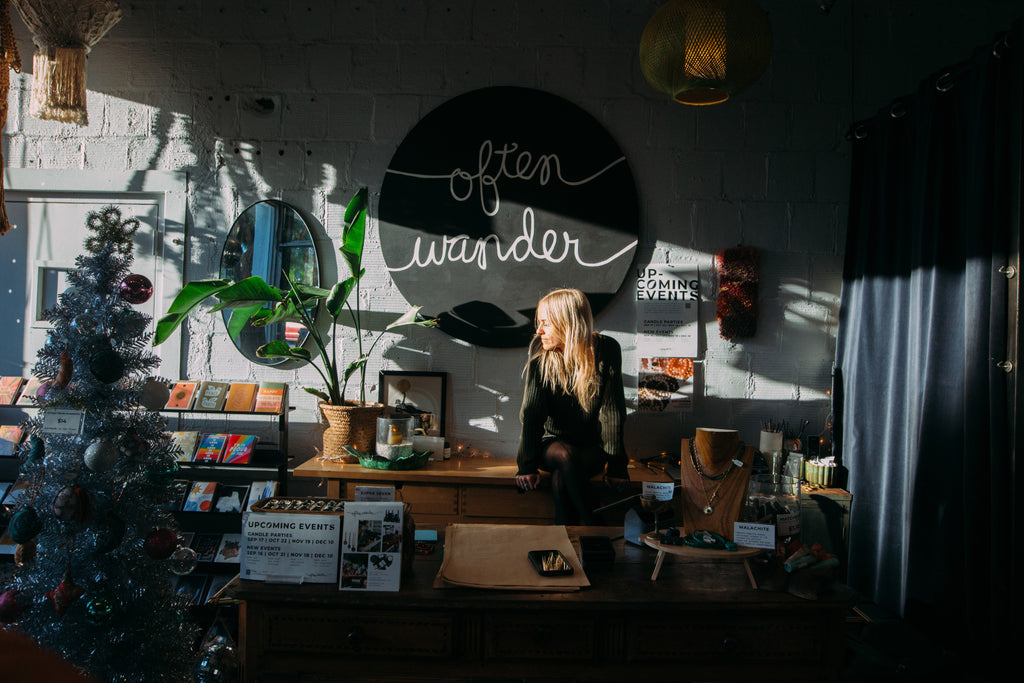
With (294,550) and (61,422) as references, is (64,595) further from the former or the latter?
(294,550)

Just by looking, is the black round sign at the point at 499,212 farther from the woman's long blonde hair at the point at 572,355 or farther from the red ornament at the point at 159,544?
the red ornament at the point at 159,544

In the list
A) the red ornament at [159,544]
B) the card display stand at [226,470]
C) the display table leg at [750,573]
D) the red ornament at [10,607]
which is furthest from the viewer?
the card display stand at [226,470]

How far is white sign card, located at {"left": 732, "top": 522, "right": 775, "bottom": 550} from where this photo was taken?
5.43 feet

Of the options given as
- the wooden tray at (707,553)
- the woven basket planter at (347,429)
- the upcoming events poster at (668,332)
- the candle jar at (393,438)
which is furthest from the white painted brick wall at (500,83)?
the wooden tray at (707,553)

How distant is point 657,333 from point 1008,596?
177 centimetres

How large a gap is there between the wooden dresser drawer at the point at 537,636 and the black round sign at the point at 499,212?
6.37ft

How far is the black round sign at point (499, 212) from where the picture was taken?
331 centimetres

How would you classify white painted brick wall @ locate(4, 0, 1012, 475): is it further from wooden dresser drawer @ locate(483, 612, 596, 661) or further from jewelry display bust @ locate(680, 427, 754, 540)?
wooden dresser drawer @ locate(483, 612, 596, 661)

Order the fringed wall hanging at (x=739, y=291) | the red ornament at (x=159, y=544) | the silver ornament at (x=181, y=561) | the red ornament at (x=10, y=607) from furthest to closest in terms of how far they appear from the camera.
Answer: the fringed wall hanging at (x=739, y=291) < the silver ornament at (x=181, y=561) < the red ornament at (x=159, y=544) < the red ornament at (x=10, y=607)

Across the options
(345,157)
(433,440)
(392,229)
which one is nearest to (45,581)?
(433,440)

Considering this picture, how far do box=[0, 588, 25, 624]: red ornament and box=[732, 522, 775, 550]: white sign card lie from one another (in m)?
2.03

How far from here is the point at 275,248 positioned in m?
3.34

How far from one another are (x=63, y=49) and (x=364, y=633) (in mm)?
3035

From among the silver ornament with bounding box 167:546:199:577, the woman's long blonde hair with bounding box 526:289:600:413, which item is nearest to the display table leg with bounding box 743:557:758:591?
the woman's long blonde hair with bounding box 526:289:600:413
